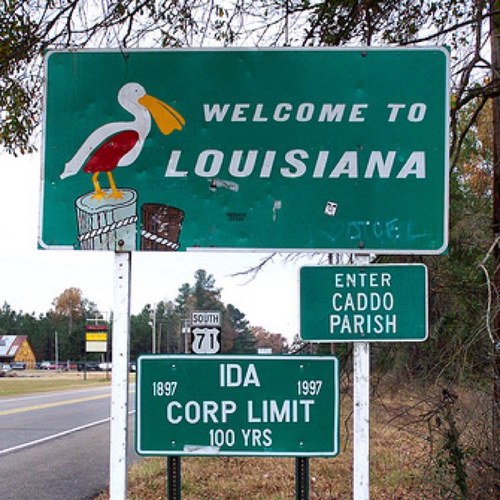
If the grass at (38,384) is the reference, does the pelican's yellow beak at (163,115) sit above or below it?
above

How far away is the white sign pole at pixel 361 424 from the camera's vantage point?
388 cm

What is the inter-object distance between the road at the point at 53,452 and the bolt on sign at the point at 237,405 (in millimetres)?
6109

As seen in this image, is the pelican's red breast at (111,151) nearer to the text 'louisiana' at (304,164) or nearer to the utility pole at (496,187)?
the text 'louisiana' at (304,164)

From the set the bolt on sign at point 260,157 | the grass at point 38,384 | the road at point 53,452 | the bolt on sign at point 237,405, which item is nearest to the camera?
the bolt on sign at point 237,405

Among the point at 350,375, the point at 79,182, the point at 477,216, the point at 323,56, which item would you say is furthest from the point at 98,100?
the point at 477,216

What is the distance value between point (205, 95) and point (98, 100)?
1.85 ft

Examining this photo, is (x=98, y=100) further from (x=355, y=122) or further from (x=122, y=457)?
(x=122, y=457)

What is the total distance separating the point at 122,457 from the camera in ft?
12.6

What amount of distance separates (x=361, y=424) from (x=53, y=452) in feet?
35.0

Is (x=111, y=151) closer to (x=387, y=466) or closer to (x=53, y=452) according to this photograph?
(x=387, y=466)

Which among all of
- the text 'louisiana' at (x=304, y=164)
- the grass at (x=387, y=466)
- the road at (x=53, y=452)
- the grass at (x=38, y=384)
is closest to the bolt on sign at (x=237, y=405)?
the text 'louisiana' at (x=304, y=164)

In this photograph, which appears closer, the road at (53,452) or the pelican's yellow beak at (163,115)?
the pelican's yellow beak at (163,115)

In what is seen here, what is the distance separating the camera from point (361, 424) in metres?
3.88

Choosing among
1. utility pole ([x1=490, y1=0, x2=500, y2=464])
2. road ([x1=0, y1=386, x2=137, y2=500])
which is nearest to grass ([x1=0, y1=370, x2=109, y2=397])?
road ([x1=0, y1=386, x2=137, y2=500])
